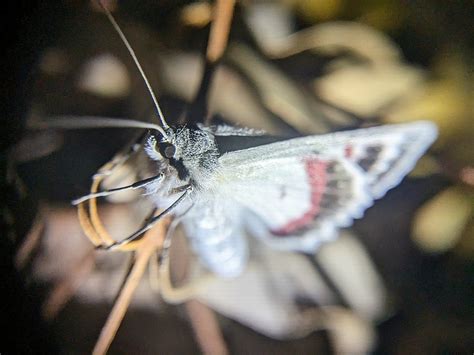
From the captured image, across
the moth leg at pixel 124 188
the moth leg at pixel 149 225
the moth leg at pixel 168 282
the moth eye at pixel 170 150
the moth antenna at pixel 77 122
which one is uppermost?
the moth antenna at pixel 77 122

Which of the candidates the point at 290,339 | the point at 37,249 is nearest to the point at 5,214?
the point at 37,249

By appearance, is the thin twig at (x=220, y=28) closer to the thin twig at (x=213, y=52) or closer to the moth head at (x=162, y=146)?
the thin twig at (x=213, y=52)

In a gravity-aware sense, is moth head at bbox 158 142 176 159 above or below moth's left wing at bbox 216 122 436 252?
above

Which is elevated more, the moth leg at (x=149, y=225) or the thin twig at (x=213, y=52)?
the thin twig at (x=213, y=52)

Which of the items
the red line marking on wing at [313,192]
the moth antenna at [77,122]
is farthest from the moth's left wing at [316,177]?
the moth antenna at [77,122]

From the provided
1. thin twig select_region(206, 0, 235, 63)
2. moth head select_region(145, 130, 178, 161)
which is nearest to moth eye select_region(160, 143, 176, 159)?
moth head select_region(145, 130, 178, 161)

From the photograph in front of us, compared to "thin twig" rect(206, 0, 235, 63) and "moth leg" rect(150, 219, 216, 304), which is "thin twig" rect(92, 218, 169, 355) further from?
"thin twig" rect(206, 0, 235, 63)

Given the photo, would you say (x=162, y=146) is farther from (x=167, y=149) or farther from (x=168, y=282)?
(x=168, y=282)

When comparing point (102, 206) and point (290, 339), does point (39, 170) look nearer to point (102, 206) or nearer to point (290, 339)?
point (102, 206)
